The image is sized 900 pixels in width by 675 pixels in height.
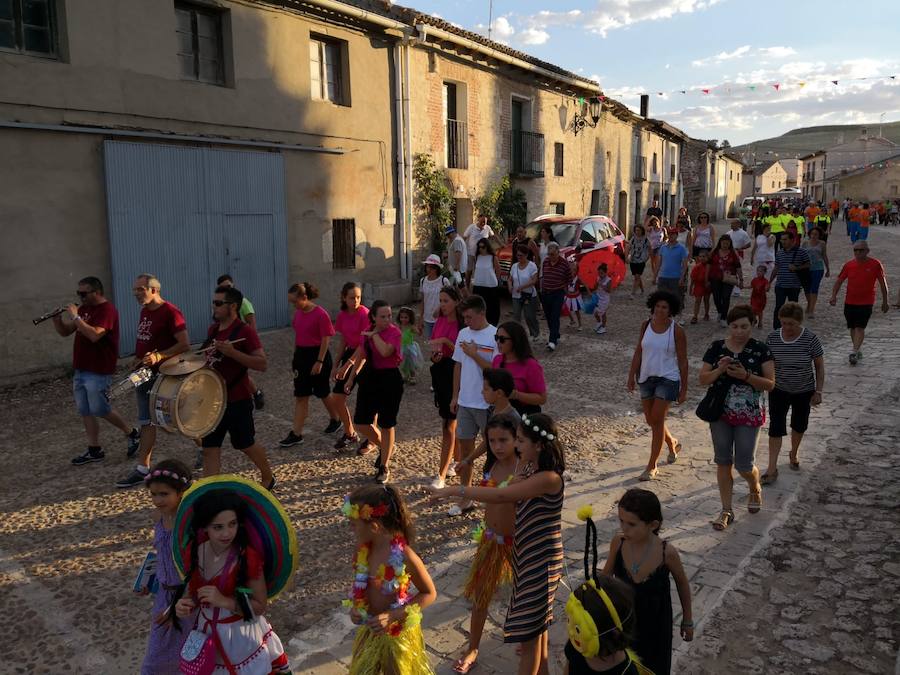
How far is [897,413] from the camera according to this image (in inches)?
306

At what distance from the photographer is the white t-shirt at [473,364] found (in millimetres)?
5250

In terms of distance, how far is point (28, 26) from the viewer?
9.12m

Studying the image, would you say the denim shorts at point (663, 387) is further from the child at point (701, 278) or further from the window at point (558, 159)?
the window at point (558, 159)

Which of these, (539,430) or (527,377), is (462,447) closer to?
(527,377)

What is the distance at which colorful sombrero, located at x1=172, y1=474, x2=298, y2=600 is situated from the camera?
2.83 m

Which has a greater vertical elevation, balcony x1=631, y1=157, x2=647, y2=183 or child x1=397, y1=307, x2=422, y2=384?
balcony x1=631, y1=157, x2=647, y2=183

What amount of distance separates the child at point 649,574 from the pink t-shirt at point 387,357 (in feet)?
10.8

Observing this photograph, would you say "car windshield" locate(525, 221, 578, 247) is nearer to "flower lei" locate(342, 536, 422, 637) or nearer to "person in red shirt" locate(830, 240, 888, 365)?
"person in red shirt" locate(830, 240, 888, 365)

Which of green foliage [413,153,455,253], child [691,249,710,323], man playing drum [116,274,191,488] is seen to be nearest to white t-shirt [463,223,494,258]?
green foliage [413,153,455,253]

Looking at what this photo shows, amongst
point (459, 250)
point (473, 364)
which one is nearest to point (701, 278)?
point (459, 250)

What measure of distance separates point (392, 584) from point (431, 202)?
13416mm

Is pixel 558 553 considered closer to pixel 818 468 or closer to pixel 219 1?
pixel 818 468

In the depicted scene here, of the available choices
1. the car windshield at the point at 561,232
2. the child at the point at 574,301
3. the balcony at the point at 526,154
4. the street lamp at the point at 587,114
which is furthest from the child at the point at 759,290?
the street lamp at the point at 587,114

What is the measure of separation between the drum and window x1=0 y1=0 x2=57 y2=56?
6474 mm
